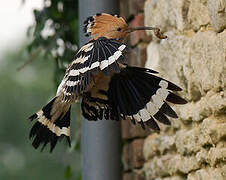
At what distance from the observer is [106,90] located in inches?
97.7

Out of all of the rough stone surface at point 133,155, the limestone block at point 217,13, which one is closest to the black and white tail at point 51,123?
the limestone block at point 217,13

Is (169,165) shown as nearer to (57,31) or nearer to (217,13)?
(217,13)

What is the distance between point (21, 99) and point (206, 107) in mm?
12179

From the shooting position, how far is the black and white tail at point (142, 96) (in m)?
2.38

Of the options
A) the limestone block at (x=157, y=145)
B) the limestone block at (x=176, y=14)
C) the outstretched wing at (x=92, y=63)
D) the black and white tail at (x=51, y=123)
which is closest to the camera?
the outstretched wing at (x=92, y=63)

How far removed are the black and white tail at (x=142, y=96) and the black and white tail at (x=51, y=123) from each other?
6.5 inches

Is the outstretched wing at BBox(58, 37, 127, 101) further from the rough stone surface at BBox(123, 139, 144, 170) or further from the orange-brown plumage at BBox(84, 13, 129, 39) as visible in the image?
the rough stone surface at BBox(123, 139, 144, 170)

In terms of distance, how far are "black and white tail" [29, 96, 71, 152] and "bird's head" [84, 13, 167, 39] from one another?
257 millimetres

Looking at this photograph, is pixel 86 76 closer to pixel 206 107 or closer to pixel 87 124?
pixel 206 107

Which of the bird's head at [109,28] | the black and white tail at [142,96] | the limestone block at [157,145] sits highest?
the bird's head at [109,28]

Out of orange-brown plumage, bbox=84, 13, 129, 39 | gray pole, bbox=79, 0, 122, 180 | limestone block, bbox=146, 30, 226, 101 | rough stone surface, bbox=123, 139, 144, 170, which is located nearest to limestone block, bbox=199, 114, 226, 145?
limestone block, bbox=146, 30, 226, 101

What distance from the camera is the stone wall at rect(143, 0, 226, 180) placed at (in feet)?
8.02

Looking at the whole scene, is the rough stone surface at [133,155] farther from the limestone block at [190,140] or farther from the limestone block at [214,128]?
the limestone block at [214,128]

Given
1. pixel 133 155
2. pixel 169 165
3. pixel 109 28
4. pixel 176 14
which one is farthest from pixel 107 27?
pixel 133 155
